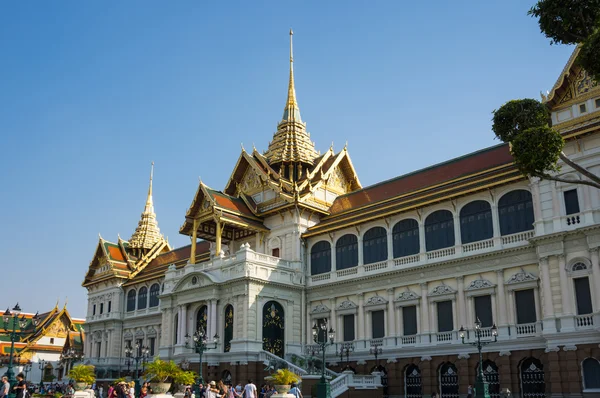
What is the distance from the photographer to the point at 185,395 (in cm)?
2261

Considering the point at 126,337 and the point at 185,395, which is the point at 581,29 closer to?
the point at 185,395

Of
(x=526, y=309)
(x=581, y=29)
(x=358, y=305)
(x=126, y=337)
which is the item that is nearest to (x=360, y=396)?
(x=358, y=305)

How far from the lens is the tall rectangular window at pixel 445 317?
3170 centimetres

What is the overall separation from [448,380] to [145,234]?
4060 centimetres

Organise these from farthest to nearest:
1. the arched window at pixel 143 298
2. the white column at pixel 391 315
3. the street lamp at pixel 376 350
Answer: the arched window at pixel 143 298 → the white column at pixel 391 315 → the street lamp at pixel 376 350

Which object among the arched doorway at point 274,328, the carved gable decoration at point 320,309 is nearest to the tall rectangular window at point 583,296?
the carved gable decoration at point 320,309

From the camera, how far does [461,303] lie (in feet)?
102

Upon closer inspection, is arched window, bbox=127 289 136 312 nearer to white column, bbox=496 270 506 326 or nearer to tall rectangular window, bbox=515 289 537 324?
white column, bbox=496 270 506 326

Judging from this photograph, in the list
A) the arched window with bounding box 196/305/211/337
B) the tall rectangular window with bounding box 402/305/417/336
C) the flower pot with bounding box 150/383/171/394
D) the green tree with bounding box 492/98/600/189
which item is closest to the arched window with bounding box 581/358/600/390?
the tall rectangular window with bounding box 402/305/417/336

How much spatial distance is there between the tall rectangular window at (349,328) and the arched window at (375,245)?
3.34 metres

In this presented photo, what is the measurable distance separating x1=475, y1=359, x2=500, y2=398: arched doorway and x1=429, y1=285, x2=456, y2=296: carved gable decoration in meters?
3.88

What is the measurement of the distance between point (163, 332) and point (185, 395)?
1985cm

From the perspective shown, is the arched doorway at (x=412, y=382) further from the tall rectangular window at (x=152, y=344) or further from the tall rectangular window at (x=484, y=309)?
the tall rectangular window at (x=152, y=344)

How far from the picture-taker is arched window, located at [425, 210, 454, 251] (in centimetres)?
3284
